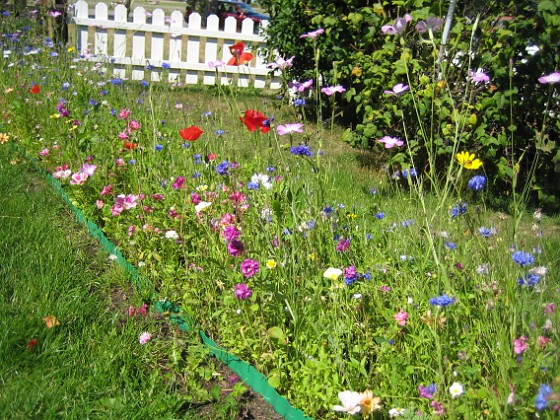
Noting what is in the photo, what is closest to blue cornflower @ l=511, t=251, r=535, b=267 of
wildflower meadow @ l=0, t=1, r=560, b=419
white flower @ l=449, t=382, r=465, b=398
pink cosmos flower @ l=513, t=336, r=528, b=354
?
wildflower meadow @ l=0, t=1, r=560, b=419

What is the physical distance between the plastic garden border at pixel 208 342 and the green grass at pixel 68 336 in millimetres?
59

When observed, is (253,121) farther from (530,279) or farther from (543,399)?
(543,399)

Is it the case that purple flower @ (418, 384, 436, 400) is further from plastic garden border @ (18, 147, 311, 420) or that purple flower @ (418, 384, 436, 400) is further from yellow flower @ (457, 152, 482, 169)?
yellow flower @ (457, 152, 482, 169)

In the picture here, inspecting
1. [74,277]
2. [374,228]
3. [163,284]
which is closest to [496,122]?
[374,228]

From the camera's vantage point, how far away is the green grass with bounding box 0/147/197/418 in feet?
6.27

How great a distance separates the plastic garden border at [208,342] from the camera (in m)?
2.01

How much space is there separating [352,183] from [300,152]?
193 cm

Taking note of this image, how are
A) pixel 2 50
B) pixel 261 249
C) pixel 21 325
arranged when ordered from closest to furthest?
1. pixel 21 325
2. pixel 261 249
3. pixel 2 50

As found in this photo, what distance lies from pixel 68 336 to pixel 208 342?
18.6 inches

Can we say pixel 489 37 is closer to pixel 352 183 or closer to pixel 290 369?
pixel 352 183

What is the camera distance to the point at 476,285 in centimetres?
205

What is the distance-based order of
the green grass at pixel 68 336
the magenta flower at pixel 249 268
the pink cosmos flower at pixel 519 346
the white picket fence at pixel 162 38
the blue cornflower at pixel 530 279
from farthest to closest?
the white picket fence at pixel 162 38, the magenta flower at pixel 249 268, the green grass at pixel 68 336, the blue cornflower at pixel 530 279, the pink cosmos flower at pixel 519 346

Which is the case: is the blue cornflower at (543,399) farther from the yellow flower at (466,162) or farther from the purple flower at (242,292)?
the purple flower at (242,292)

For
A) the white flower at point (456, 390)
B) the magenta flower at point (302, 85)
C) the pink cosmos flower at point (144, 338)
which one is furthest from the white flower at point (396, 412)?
the magenta flower at point (302, 85)
